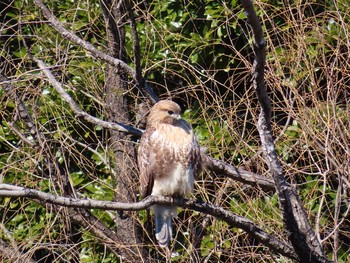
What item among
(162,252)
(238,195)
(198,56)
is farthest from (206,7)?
(162,252)

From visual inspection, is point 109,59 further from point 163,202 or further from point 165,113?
point 163,202

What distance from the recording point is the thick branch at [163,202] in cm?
342

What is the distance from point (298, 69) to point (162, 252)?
1399 mm

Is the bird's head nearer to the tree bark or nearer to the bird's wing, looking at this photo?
the bird's wing

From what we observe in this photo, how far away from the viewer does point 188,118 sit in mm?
5309

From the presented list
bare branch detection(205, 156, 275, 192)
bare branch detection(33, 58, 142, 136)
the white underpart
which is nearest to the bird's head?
bare branch detection(33, 58, 142, 136)

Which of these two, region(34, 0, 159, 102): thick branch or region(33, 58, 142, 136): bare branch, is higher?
region(34, 0, 159, 102): thick branch

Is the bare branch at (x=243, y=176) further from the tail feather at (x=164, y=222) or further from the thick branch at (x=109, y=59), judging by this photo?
the thick branch at (x=109, y=59)

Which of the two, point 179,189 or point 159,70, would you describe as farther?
point 159,70

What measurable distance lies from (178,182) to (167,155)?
0.62ft

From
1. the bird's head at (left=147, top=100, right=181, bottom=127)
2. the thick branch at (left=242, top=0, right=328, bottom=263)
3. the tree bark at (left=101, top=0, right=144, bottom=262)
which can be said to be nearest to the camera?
the thick branch at (left=242, top=0, right=328, bottom=263)

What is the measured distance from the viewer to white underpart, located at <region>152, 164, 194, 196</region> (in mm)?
4449

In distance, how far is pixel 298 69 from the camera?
4.75 meters

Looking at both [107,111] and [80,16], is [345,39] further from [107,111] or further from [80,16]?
[80,16]
